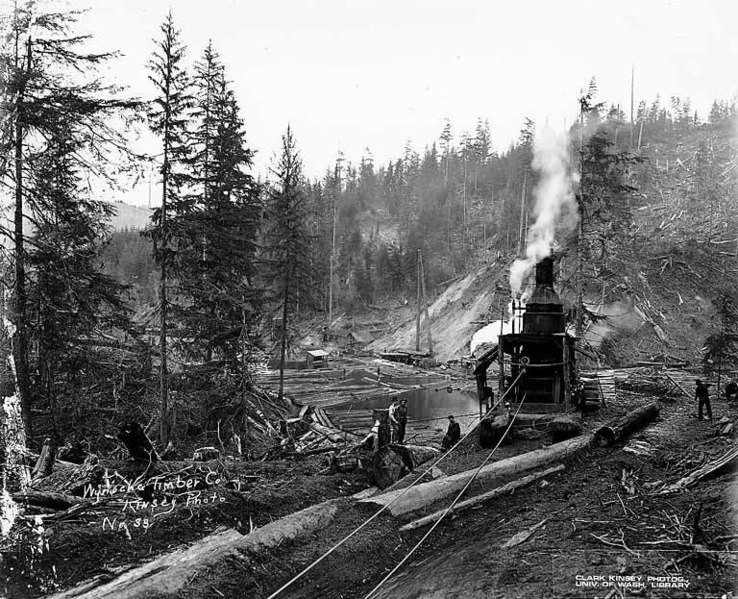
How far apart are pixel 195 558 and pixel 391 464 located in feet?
16.5

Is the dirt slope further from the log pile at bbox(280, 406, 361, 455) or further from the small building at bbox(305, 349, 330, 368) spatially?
the log pile at bbox(280, 406, 361, 455)

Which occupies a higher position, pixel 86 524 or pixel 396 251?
pixel 396 251

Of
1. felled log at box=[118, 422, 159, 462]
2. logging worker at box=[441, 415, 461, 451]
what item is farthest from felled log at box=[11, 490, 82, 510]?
logging worker at box=[441, 415, 461, 451]

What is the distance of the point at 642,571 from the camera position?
474 centimetres

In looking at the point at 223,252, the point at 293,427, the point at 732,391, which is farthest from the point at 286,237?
the point at 732,391

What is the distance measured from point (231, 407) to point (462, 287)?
4655 centimetres

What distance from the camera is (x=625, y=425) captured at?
12.9 m

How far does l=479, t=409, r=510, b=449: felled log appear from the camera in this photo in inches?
518

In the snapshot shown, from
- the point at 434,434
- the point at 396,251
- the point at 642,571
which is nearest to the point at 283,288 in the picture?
the point at 434,434

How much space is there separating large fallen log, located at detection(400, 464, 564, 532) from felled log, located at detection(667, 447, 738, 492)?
3001mm

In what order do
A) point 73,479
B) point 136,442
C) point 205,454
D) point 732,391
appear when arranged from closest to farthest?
1. point 73,479
2. point 136,442
3. point 205,454
4. point 732,391

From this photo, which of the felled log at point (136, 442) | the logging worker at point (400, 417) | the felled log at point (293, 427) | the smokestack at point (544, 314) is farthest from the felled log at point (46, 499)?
the smokestack at point (544, 314)

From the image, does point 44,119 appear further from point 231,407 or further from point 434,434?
point 434,434

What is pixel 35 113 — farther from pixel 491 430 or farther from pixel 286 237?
pixel 286 237
